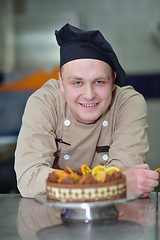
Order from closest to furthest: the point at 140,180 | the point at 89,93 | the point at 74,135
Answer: the point at 140,180, the point at 89,93, the point at 74,135

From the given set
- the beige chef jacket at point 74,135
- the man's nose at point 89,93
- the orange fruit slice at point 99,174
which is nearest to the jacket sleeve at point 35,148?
the beige chef jacket at point 74,135

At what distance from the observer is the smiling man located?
6.00 ft

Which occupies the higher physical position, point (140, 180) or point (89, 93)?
point (89, 93)

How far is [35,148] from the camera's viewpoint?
192 cm

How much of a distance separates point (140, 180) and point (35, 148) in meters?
0.50

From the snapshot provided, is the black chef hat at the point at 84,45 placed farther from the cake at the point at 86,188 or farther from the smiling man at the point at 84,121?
the cake at the point at 86,188

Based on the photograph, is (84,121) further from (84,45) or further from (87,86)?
(84,45)

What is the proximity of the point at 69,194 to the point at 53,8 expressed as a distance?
6.76m

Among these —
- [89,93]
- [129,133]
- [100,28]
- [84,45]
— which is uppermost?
[100,28]

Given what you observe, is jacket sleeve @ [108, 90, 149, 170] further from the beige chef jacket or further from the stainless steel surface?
the stainless steel surface

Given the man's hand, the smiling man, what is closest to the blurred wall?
the smiling man

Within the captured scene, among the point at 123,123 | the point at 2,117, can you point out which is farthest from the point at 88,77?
the point at 2,117

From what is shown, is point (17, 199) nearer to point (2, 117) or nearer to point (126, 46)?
point (2, 117)

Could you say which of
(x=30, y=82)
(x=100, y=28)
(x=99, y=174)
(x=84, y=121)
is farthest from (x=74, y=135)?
(x=100, y=28)
